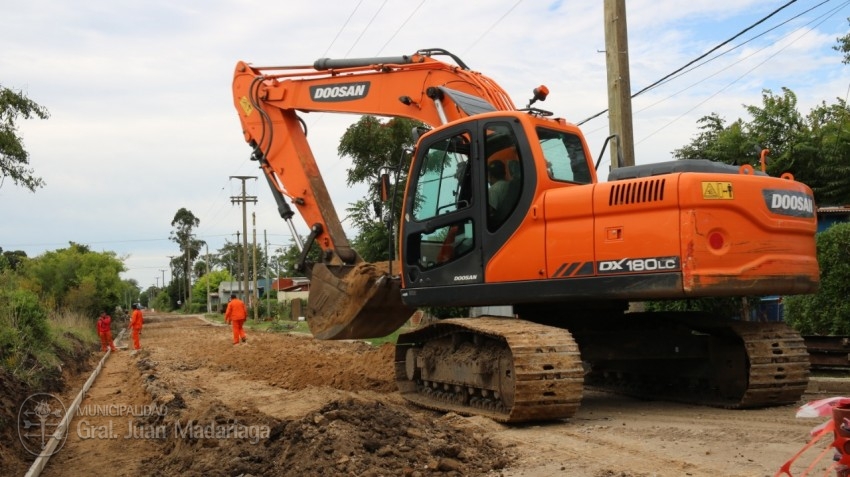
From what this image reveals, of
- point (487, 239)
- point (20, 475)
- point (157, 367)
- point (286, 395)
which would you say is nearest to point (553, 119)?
point (487, 239)

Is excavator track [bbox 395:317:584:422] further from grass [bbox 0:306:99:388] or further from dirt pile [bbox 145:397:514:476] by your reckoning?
grass [bbox 0:306:99:388]

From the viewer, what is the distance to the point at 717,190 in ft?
21.8

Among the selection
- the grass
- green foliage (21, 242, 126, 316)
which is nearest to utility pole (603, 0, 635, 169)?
the grass

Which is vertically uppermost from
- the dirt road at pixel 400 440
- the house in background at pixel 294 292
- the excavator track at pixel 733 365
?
the house in background at pixel 294 292

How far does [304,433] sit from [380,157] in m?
22.6

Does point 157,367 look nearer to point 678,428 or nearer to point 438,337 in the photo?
point 438,337

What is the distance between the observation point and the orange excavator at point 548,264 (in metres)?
6.74

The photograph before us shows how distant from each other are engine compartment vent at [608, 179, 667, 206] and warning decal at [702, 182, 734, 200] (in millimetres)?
333

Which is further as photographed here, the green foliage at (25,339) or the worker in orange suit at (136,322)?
the worker in orange suit at (136,322)

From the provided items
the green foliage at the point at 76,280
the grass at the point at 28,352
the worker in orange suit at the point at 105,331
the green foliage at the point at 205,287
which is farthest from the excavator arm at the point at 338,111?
the green foliage at the point at 205,287

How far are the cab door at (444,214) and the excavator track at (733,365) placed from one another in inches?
62.5

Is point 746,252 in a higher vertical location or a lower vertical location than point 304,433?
higher

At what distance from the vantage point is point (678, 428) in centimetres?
686

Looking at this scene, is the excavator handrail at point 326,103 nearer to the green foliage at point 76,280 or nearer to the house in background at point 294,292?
the house in background at point 294,292
